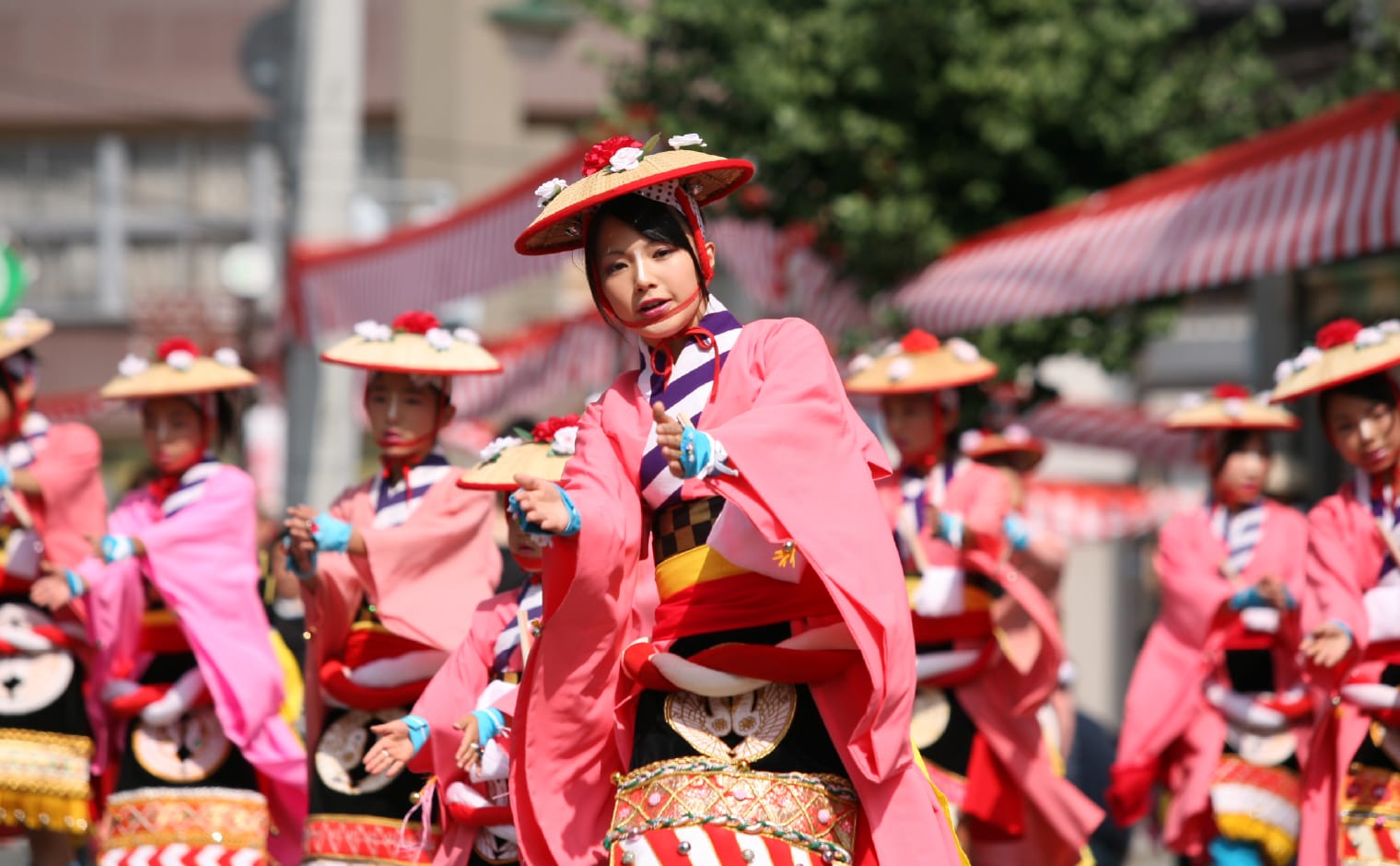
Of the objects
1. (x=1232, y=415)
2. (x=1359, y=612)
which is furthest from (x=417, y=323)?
(x=1232, y=415)

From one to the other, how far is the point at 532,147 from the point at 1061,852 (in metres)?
18.8

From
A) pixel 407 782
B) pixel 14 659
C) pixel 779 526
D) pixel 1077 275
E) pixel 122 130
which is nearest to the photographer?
pixel 779 526

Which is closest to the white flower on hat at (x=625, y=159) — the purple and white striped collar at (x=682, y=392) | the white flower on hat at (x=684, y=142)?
the white flower on hat at (x=684, y=142)

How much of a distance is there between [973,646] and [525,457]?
2.28 metres

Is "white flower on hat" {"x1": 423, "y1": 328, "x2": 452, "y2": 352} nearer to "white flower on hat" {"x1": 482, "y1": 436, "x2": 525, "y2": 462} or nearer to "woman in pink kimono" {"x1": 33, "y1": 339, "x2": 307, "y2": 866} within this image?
"white flower on hat" {"x1": 482, "y1": 436, "x2": 525, "y2": 462}

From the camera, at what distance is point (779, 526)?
13.8 ft

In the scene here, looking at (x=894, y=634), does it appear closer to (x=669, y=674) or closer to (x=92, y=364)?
(x=669, y=674)

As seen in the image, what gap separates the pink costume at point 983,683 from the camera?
24.0 feet

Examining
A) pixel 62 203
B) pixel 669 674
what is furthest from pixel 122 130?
pixel 669 674

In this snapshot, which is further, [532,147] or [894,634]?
[532,147]

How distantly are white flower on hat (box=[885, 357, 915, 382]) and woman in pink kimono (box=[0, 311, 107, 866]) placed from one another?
294 cm

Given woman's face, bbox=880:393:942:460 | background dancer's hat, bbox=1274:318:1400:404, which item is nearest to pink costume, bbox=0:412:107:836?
woman's face, bbox=880:393:942:460

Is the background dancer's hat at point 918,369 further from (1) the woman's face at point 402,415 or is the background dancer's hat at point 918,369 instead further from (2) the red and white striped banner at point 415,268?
(2) the red and white striped banner at point 415,268

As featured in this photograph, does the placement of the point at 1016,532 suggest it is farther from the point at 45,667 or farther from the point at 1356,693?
the point at 45,667
